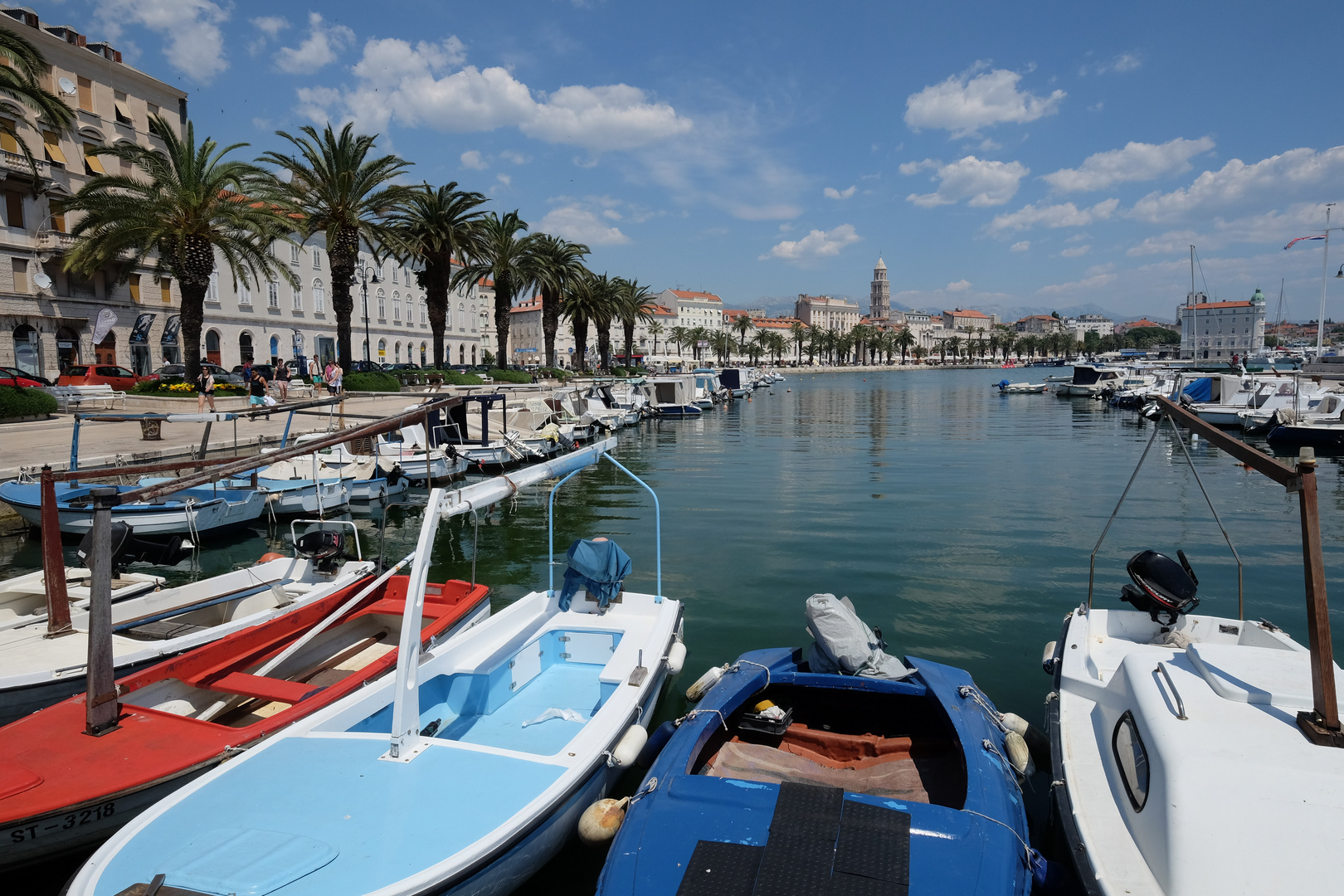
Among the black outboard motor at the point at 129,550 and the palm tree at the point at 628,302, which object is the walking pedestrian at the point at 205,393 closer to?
the black outboard motor at the point at 129,550

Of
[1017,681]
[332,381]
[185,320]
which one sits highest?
[185,320]

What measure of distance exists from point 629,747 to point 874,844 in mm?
2075

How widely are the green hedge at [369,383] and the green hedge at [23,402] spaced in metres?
12.1

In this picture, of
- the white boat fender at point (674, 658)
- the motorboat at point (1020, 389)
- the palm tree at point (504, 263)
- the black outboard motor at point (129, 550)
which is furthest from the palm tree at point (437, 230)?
the motorboat at point (1020, 389)

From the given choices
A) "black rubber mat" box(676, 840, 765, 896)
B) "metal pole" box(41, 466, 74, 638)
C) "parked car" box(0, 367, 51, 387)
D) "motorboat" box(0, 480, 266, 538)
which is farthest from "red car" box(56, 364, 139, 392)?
"black rubber mat" box(676, 840, 765, 896)

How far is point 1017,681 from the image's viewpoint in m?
8.42

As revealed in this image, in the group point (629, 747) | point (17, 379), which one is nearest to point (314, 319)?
point (17, 379)

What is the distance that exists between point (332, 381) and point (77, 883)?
30779 millimetres

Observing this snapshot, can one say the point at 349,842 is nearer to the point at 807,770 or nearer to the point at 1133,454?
the point at 807,770

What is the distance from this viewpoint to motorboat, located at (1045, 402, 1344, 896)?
3686 mm

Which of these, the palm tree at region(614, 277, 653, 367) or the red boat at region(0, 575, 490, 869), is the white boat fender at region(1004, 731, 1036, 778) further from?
the palm tree at region(614, 277, 653, 367)

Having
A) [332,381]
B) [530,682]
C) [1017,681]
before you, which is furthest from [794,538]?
[332,381]

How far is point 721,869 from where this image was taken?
12.7ft

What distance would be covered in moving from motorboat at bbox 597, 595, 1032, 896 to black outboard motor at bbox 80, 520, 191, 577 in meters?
7.33
